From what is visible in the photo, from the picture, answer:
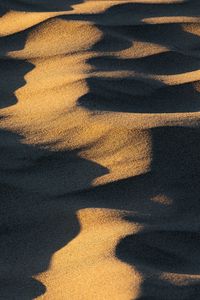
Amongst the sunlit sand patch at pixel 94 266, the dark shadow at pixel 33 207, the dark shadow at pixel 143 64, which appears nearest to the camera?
the sunlit sand patch at pixel 94 266

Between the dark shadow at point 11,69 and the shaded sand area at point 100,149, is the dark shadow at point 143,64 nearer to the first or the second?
the shaded sand area at point 100,149

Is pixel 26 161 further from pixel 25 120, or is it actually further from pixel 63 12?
pixel 63 12

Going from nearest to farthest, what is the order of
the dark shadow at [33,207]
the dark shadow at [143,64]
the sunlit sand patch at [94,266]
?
the sunlit sand patch at [94,266], the dark shadow at [33,207], the dark shadow at [143,64]

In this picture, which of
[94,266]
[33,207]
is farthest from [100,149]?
[94,266]

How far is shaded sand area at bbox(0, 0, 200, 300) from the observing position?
6.63ft

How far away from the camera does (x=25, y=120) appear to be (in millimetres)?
2496

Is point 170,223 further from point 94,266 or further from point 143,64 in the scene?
point 143,64

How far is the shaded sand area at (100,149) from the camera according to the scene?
6.63 ft

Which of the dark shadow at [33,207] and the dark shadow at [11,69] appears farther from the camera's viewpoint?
the dark shadow at [11,69]

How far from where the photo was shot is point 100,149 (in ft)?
7.79

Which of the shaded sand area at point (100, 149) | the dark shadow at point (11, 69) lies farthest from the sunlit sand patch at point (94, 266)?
the dark shadow at point (11, 69)

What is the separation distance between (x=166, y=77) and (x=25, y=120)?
17.9 inches

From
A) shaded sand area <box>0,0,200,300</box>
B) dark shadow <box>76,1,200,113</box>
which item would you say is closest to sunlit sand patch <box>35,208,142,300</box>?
shaded sand area <box>0,0,200,300</box>

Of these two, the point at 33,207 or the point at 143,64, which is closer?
the point at 33,207
